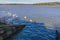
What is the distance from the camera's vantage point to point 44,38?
141 cm

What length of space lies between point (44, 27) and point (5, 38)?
466 mm

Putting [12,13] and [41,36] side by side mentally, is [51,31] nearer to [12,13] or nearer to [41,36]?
[41,36]

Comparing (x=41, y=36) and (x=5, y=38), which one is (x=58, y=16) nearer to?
(x=41, y=36)

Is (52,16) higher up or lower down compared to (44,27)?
higher up

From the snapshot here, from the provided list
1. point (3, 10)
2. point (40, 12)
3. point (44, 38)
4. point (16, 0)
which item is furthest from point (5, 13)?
point (44, 38)

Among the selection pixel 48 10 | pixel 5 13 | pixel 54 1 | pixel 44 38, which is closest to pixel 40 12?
pixel 48 10

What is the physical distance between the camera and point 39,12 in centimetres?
142

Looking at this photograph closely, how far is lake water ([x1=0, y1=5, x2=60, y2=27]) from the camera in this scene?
1.40 meters

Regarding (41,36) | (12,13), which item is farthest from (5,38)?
(41,36)

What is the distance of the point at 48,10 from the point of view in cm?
139

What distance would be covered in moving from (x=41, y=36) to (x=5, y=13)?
0.50 metres

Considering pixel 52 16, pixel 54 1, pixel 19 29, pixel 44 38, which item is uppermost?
pixel 54 1

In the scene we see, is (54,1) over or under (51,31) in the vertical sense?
over

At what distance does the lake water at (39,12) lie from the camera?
4.58 ft
